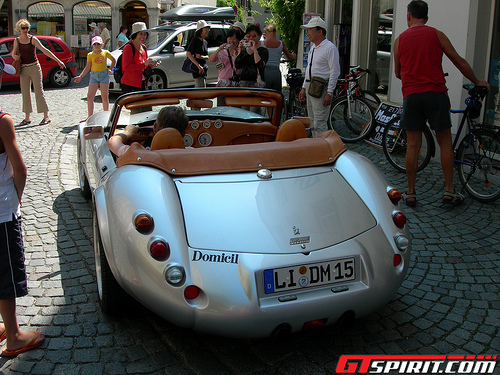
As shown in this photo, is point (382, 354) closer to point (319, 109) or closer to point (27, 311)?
point (27, 311)

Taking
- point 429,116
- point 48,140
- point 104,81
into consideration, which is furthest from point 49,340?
point 104,81

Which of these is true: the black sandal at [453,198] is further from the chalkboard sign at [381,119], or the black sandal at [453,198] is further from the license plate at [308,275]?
the license plate at [308,275]

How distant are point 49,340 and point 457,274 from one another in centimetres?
296

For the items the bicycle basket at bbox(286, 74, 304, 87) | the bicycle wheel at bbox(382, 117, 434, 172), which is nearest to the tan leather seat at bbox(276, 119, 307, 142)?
the bicycle wheel at bbox(382, 117, 434, 172)

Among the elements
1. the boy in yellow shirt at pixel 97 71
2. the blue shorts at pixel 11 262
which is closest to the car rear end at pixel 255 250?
the blue shorts at pixel 11 262

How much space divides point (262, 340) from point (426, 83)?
3.53 m

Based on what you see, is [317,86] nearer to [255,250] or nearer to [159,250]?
[255,250]

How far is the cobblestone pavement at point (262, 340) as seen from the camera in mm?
3191

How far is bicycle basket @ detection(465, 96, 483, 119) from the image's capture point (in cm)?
605

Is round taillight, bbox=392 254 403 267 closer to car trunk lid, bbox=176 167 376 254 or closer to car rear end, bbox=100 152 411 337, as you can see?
car rear end, bbox=100 152 411 337

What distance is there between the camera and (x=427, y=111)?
231 inches

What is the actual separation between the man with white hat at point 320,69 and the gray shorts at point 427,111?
1917 mm

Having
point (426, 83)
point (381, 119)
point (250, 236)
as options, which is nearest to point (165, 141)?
point (250, 236)

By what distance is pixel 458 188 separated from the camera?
6.45 m
